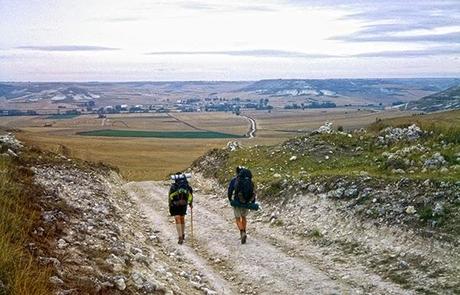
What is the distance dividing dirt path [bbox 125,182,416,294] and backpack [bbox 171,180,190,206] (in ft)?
4.37

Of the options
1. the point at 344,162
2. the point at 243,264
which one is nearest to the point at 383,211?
the point at 243,264

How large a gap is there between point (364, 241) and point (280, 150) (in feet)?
58.6

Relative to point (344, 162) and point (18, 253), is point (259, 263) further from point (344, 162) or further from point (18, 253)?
point (344, 162)

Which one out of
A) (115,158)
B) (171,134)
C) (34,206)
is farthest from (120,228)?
(171,134)

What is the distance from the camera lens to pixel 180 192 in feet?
57.1

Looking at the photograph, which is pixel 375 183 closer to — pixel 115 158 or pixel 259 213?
pixel 259 213

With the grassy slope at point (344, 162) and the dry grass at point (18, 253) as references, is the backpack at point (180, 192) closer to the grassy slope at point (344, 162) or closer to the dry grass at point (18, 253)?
the dry grass at point (18, 253)

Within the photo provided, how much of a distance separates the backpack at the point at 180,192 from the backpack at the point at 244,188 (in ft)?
5.91

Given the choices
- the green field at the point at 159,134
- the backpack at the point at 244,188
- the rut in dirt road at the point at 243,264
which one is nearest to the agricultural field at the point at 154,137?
the green field at the point at 159,134

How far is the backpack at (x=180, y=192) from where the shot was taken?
1733 centimetres

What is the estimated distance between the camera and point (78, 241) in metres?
12.8

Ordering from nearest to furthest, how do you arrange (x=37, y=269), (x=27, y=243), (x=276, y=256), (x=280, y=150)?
(x=37, y=269), (x=27, y=243), (x=276, y=256), (x=280, y=150)

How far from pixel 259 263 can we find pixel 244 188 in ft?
10.1

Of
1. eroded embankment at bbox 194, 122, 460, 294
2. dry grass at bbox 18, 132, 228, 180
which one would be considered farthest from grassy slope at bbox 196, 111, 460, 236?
dry grass at bbox 18, 132, 228, 180
